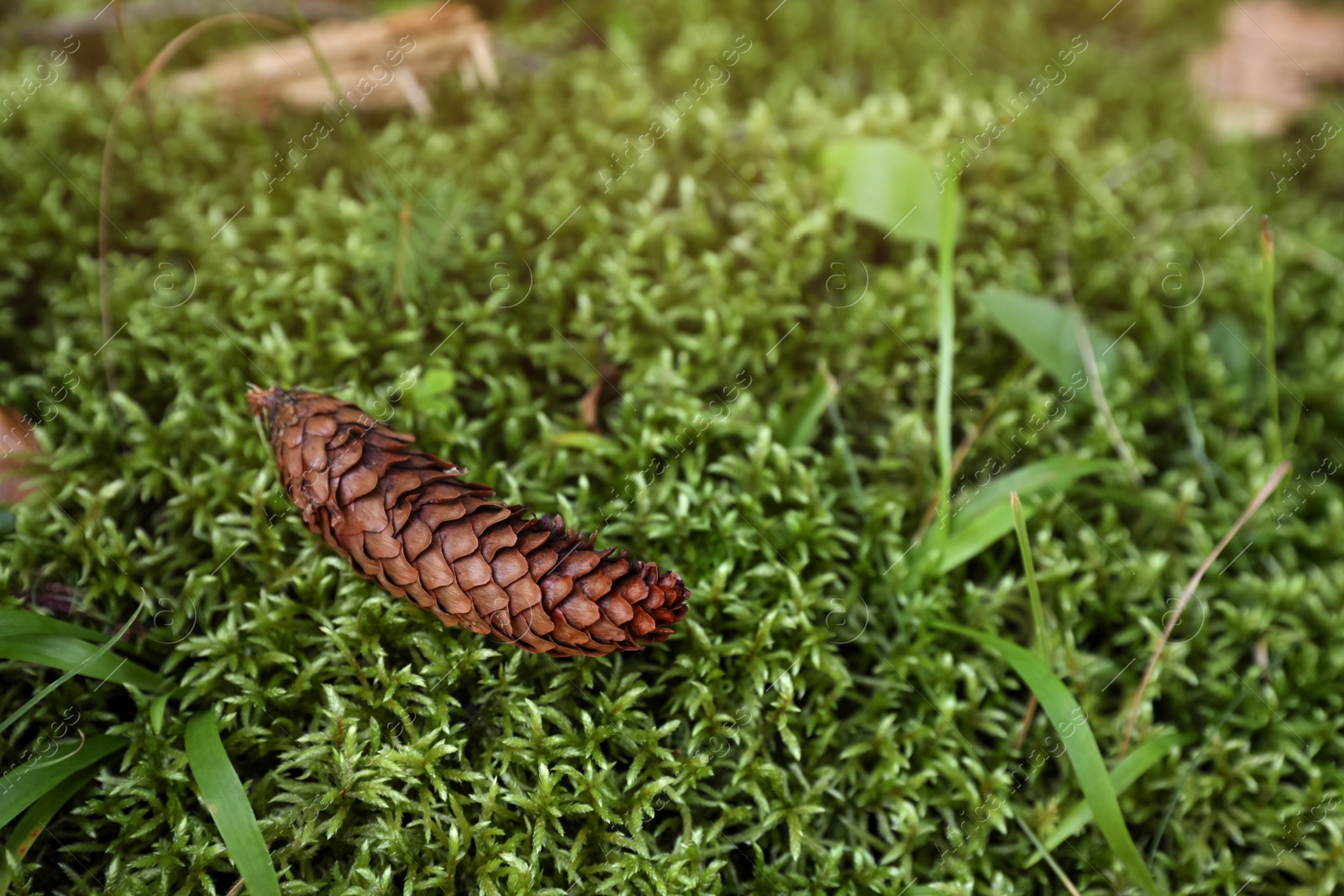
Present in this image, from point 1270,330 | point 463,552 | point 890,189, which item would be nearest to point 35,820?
point 463,552

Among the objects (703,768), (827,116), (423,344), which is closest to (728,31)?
(827,116)

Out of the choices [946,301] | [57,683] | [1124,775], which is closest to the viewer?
[57,683]

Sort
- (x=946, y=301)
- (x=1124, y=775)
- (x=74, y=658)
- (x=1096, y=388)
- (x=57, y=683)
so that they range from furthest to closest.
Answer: (x=1096, y=388) < (x=946, y=301) < (x=1124, y=775) < (x=74, y=658) < (x=57, y=683)

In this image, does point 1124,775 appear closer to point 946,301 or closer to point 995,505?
point 995,505

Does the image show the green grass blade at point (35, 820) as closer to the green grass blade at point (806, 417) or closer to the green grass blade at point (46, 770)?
the green grass blade at point (46, 770)

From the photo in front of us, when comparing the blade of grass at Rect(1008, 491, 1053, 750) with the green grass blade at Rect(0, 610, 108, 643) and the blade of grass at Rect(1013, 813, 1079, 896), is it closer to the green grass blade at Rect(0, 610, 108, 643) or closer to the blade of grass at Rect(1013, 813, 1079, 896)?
the blade of grass at Rect(1013, 813, 1079, 896)

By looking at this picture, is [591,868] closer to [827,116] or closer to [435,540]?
[435,540]
